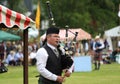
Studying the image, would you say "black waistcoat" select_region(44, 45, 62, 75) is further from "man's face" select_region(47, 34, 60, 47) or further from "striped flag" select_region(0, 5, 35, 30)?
"striped flag" select_region(0, 5, 35, 30)

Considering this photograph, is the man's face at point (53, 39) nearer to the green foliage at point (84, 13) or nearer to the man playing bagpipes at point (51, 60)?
the man playing bagpipes at point (51, 60)

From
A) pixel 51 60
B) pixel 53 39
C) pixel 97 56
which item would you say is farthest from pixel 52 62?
pixel 97 56

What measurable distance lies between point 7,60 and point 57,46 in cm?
2896

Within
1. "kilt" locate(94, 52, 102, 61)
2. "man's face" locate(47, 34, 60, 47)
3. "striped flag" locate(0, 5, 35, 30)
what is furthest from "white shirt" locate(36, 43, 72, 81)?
"kilt" locate(94, 52, 102, 61)

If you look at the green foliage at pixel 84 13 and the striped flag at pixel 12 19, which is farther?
the green foliage at pixel 84 13

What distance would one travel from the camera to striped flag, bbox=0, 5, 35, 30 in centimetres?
1276

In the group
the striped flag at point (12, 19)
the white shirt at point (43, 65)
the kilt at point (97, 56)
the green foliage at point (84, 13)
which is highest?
the striped flag at point (12, 19)

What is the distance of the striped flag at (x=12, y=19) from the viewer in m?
12.8

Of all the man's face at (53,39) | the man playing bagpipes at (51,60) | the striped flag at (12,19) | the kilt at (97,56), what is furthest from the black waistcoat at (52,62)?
the kilt at (97,56)

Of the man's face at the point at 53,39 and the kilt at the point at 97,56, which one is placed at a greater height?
the man's face at the point at 53,39

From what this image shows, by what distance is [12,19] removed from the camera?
42.6 ft

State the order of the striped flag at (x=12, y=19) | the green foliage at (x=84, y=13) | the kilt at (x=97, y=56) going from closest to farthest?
the striped flag at (x=12, y=19)
the kilt at (x=97, y=56)
the green foliage at (x=84, y=13)

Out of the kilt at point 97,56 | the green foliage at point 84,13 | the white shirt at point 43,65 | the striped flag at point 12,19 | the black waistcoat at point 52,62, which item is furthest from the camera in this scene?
the green foliage at point 84,13

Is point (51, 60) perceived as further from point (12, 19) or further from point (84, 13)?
point (84, 13)
